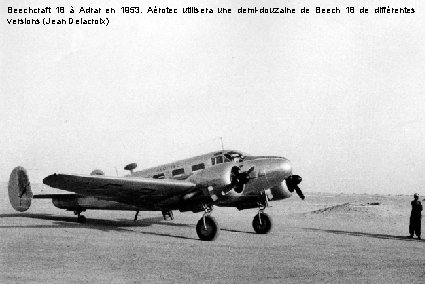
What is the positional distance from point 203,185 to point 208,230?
4.56ft

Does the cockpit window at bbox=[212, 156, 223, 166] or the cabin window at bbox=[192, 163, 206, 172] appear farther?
the cabin window at bbox=[192, 163, 206, 172]

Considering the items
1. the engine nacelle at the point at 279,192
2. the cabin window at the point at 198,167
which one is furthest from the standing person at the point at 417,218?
the cabin window at the point at 198,167

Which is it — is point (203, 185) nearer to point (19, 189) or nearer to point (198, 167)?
point (198, 167)

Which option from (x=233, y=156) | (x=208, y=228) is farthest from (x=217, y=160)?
(x=208, y=228)

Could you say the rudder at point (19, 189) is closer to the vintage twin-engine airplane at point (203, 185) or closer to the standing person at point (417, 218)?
the vintage twin-engine airplane at point (203, 185)

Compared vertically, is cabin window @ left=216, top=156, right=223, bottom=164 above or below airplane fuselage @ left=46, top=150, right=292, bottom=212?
above

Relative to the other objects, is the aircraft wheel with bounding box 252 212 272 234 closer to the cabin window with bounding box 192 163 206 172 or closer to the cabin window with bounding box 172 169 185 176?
the cabin window with bounding box 192 163 206 172

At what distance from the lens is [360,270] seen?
8148 mm

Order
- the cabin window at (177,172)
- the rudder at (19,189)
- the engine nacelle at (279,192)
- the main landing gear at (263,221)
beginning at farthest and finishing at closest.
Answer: the rudder at (19,189), the engine nacelle at (279,192), the main landing gear at (263,221), the cabin window at (177,172)

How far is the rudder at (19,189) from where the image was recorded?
18359 mm

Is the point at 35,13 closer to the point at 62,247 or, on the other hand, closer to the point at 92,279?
the point at 62,247

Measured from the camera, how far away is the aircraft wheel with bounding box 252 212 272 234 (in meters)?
15.1

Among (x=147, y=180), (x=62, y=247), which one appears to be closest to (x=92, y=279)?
(x=62, y=247)

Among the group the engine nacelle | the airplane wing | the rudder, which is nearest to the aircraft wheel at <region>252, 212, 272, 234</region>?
the engine nacelle
